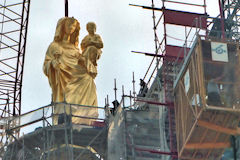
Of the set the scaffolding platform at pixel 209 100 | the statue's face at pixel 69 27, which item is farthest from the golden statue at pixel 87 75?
the scaffolding platform at pixel 209 100

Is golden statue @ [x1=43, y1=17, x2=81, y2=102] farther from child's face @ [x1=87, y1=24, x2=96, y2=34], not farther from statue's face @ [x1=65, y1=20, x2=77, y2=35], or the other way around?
child's face @ [x1=87, y1=24, x2=96, y2=34]

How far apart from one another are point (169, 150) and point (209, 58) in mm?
3348

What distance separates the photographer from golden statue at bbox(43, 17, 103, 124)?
32.9m

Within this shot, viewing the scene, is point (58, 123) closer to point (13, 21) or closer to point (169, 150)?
point (169, 150)

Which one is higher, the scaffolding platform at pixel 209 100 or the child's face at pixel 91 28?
the child's face at pixel 91 28

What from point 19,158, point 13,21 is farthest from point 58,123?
point 13,21

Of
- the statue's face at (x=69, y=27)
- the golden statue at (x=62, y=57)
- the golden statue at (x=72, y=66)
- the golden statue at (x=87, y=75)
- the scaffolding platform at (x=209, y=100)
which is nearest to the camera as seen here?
the scaffolding platform at (x=209, y=100)

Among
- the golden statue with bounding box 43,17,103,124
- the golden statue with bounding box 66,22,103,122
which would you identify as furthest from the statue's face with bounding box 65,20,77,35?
the golden statue with bounding box 66,22,103,122

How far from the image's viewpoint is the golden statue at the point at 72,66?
1296 inches

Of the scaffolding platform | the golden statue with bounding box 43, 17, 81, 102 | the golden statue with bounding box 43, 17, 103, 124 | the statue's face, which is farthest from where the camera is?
the statue's face

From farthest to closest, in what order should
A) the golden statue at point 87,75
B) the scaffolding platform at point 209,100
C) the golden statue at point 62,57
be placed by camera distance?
the golden statue at point 62,57
the golden statue at point 87,75
the scaffolding platform at point 209,100

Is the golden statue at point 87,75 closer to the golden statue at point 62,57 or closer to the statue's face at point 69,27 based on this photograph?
the golden statue at point 62,57

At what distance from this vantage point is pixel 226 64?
26.1 m

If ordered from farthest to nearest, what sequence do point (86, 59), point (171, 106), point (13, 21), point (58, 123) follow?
point (13, 21), point (86, 59), point (58, 123), point (171, 106)
